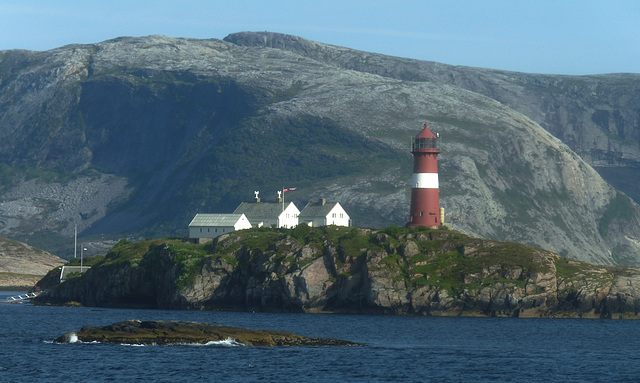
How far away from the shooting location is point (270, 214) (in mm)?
149500

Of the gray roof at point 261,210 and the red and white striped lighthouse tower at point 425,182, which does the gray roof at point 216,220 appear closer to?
the gray roof at point 261,210

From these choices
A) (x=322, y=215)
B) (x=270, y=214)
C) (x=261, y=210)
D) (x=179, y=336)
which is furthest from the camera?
(x=261, y=210)

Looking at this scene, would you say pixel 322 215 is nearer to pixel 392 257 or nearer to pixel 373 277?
pixel 392 257

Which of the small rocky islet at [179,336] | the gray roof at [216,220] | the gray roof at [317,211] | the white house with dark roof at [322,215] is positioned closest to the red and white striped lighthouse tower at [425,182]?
the white house with dark roof at [322,215]

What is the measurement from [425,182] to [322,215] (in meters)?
28.4

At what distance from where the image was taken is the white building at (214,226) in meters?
141

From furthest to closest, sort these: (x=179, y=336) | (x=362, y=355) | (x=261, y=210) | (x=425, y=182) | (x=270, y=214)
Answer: (x=261, y=210), (x=270, y=214), (x=425, y=182), (x=179, y=336), (x=362, y=355)

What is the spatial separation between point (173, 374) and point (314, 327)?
3323cm

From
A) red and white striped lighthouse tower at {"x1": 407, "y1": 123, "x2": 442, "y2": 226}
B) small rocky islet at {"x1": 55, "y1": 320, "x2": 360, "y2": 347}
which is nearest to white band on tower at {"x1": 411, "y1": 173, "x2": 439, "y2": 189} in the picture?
red and white striped lighthouse tower at {"x1": 407, "y1": 123, "x2": 442, "y2": 226}

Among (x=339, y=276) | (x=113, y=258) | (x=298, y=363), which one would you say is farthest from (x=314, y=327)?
(x=113, y=258)

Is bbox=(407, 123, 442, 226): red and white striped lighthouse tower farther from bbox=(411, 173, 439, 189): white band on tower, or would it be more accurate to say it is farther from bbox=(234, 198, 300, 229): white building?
bbox=(234, 198, 300, 229): white building

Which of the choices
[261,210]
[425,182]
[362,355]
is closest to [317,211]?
[261,210]

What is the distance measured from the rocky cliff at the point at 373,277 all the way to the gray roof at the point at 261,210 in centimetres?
2258

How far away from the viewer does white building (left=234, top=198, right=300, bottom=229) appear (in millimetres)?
148375
